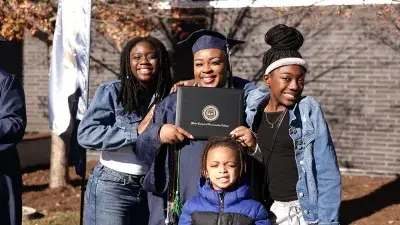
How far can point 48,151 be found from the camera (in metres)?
11.7

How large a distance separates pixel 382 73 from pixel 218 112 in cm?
675

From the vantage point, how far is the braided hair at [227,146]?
11.1 ft

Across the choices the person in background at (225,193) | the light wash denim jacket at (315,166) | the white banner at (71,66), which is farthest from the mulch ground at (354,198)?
the person in background at (225,193)

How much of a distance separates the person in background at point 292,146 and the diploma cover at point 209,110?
0.15 meters

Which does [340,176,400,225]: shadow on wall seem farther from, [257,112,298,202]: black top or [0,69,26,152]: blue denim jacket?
[0,69,26,152]: blue denim jacket

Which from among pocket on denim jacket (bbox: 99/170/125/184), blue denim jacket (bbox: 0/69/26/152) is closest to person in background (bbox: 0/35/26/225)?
blue denim jacket (bbox: 0/69/26/152)

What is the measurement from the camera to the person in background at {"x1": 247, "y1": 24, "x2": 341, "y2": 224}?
337cm

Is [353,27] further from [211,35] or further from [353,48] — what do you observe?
[211,35]

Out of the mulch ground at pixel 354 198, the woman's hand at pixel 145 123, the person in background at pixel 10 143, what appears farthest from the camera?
the mulch ground at pixel 354 198

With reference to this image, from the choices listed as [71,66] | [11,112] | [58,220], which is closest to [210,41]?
[11,112]

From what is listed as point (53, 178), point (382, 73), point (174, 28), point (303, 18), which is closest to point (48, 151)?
point (53, 178)

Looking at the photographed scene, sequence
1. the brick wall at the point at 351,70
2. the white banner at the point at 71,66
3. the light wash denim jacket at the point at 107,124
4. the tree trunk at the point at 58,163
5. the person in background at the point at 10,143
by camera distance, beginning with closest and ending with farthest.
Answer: the light wash denim jacket at the point at 107,124, the person in background at the point at 10,143, the white banner at the point at 71,66, the tree trunk at the point at 58,163, the brick wall at the point at 351,70

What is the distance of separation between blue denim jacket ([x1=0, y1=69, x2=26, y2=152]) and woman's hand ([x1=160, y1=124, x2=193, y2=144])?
1070mm

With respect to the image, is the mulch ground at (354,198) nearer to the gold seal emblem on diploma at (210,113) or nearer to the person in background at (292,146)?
the person in background at (292,146)
